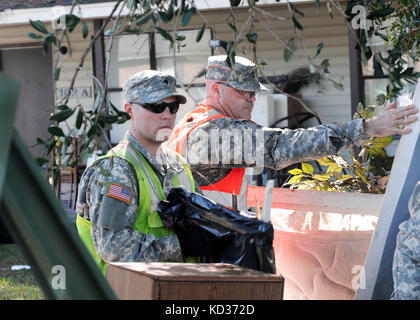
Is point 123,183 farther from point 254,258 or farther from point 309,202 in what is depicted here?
point 309,202

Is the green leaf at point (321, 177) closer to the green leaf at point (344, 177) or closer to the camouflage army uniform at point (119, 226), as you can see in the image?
the green leaf at point (344, 177)

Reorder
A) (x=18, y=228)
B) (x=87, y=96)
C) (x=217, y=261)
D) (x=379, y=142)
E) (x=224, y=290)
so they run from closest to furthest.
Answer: (x=18, y=228) < (x=224, y=290) < (x=217, y=261) < (x=379, y=142) < (x=87, y=96)

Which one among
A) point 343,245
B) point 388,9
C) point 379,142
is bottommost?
point 343,245

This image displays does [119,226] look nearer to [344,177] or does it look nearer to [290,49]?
[290,49]

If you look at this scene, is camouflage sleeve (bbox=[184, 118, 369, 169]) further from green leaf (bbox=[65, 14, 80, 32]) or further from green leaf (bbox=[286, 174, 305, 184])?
green leaf (bbox=[65, 14, 80, 32])

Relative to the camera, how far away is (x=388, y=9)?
9.13 ft

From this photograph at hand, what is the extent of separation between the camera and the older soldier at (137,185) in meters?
2.72

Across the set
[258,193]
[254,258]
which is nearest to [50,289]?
[254,258]

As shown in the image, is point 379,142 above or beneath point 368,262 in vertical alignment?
above

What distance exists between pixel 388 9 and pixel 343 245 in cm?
112

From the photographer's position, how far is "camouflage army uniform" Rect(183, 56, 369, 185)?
10.9 ft

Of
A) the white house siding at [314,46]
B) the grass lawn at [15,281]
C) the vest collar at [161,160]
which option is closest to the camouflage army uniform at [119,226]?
the vest collar at [161,160]

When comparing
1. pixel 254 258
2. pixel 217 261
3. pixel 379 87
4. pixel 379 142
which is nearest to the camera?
pixel 254 258

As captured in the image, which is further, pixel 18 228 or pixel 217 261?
pixel 217 261
